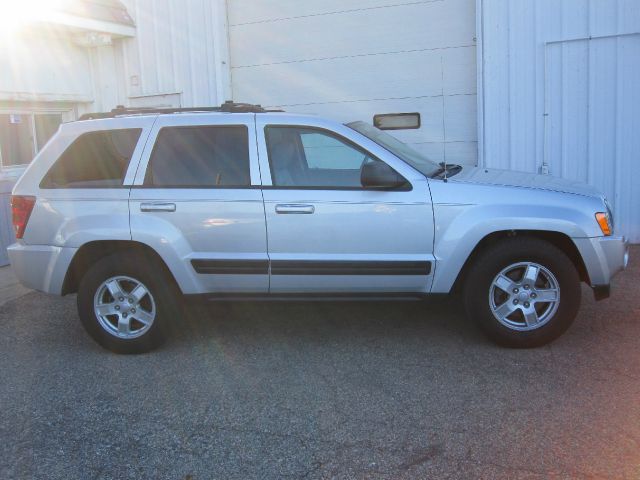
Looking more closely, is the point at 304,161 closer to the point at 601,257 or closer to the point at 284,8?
the point at 601,257

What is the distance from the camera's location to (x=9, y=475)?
3451 mm

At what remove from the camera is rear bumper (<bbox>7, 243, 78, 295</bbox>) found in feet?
16.5

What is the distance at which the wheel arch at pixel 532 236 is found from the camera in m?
4.79

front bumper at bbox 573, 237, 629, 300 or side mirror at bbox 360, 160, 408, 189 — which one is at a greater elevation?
side mirror at bbox 360, 160, 408, 189

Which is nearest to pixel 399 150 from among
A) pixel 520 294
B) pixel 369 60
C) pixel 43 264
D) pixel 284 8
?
pixel 520 294

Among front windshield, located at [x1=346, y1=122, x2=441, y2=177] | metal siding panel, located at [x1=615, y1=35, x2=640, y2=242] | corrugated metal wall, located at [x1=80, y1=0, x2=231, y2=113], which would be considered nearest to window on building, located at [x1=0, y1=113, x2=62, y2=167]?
corrugated metal wall, located at [x1=80, y1=0, x2=231, y2=113]

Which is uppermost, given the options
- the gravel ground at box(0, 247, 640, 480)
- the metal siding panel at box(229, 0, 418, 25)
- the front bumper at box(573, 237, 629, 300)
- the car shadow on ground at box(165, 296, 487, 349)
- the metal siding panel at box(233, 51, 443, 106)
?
the metal siding panel at box(229, 0, 418, 25)

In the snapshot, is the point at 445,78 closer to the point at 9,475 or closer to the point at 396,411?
the point at 396,411

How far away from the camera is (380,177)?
15.3 ft

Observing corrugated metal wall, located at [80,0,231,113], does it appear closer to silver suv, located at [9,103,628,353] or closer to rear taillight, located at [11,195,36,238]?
silver suv, located at [9,103,628,353]

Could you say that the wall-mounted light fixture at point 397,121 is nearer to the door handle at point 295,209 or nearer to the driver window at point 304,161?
the driver window at point 304,161

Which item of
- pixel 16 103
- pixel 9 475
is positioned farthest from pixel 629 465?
pixel 16 103

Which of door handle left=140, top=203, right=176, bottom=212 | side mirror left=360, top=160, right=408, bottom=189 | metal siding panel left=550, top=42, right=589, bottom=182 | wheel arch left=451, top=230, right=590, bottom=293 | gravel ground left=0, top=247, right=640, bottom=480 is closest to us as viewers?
gravel ground left=0, top=247, right=640, bottom=480

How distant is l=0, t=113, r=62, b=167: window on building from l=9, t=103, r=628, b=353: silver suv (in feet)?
12.8
